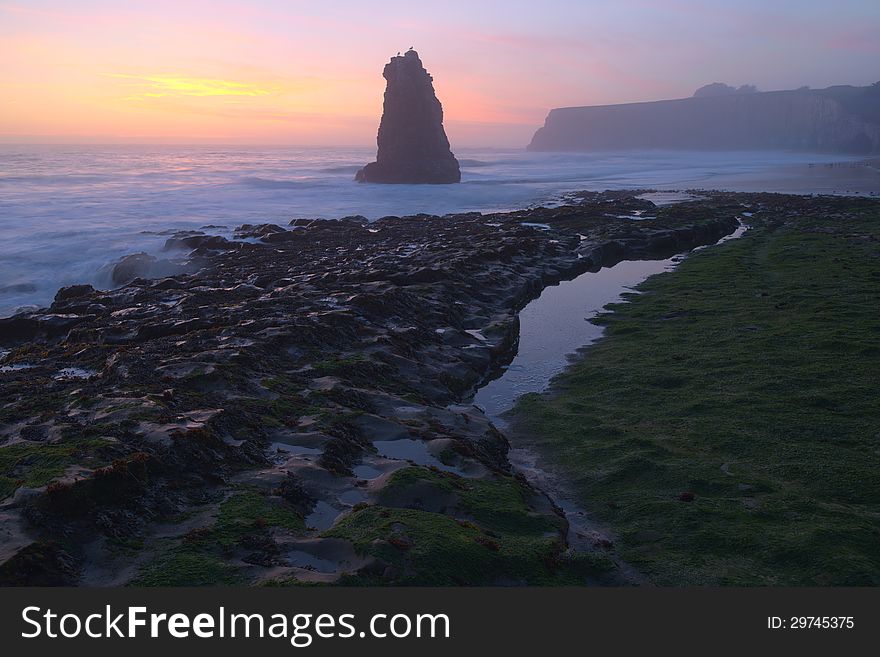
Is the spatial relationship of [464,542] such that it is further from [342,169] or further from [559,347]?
[342,169]

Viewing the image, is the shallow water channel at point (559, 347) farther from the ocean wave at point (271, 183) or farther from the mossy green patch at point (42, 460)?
the ocean wave at point (271, 183)

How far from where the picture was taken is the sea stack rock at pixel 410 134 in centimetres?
8631

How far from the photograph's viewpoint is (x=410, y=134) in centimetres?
8731

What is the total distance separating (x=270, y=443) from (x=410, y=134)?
271 feet

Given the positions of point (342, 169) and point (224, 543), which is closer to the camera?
point (224, 543)

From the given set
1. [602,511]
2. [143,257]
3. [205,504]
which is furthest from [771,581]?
[143,257]

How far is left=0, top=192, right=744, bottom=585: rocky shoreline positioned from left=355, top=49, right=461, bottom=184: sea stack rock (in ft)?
222

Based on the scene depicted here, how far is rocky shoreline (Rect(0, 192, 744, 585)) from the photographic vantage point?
643cm

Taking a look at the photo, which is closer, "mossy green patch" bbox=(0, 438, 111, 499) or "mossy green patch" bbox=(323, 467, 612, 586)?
"mossy green patch" bbox=(323, 467, 612, 586)

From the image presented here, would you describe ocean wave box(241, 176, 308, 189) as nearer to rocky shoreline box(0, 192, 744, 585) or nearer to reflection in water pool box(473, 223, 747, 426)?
reflection in water pool box(473, 223, 747, 426)

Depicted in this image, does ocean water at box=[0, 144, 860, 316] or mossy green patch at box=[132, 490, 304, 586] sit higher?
ocean water at box=[0, 144, 860, 316]

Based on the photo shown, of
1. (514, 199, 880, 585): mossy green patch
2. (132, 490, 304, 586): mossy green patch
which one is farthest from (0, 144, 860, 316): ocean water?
(514, 199, 880, 585): mossy green patch

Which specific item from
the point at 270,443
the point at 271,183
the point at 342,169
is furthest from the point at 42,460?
the point at 342,169

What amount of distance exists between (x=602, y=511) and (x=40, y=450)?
23.4ft
